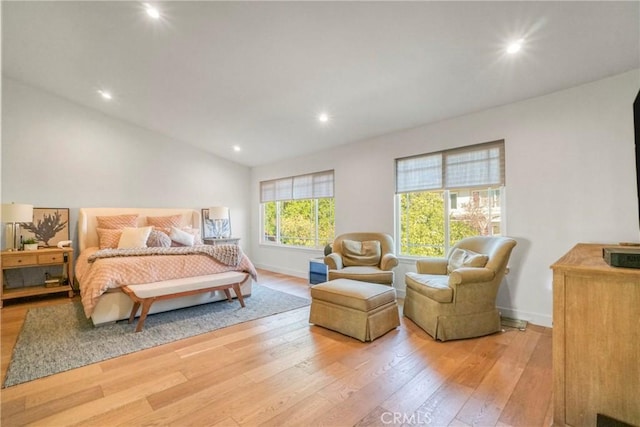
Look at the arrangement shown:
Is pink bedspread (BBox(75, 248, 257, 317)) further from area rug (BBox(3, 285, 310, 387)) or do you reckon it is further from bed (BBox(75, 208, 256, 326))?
area rug (BBox(3, 285, 310, 387))

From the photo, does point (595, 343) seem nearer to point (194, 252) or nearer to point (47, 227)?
point (194, 252)

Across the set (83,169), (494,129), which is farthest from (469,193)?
(83,169)

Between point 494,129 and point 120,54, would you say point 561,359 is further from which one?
point 120,54

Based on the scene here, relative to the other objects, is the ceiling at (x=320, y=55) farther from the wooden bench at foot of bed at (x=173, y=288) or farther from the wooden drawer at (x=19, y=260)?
the wooden drawer at (x=19, y=260)

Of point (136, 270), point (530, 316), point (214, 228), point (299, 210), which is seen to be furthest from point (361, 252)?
point (214, 228)

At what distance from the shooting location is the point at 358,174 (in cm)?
464

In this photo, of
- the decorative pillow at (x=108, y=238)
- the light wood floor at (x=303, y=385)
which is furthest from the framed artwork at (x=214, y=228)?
the light wood floor at (x=303, y=385)

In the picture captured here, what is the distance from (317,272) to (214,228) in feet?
8.55

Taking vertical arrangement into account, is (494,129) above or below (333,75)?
below

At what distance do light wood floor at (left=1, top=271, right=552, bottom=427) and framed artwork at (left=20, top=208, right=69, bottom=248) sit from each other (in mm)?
2230

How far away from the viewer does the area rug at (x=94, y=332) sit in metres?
2.23

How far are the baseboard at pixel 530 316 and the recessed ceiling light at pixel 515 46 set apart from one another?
2.52m

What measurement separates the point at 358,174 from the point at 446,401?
3.37m

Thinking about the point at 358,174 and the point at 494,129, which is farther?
the point at 358,174
